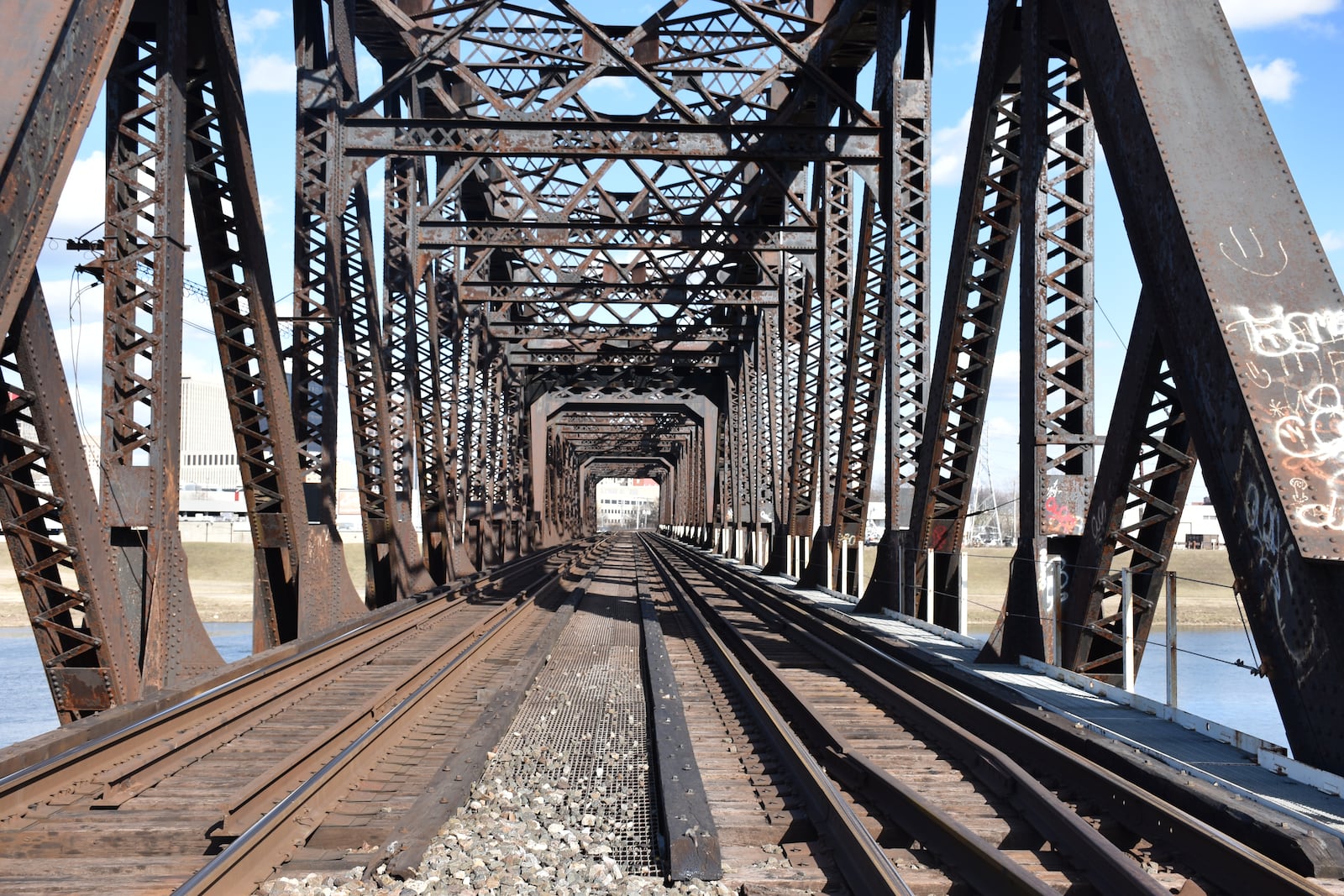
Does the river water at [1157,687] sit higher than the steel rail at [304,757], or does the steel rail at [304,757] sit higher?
the steel rail at [304,757]

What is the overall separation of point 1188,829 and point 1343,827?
80 cm

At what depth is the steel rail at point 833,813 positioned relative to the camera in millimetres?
4160

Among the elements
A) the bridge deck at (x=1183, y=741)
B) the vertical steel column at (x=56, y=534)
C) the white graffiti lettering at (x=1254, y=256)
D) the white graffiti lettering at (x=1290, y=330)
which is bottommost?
the bridge deck at (x=1183, y=741)

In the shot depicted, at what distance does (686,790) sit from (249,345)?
7.40m

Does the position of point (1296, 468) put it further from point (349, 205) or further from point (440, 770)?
point (349, 205)

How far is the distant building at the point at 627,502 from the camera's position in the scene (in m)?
181

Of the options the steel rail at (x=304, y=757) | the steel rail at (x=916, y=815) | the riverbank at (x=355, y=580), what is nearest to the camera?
the steel rail at (x=916, y=815)

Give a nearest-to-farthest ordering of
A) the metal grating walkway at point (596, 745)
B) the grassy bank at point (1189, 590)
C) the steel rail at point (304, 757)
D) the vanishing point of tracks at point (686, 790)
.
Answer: the vanishing point of tracks at point (686, 790), the steel rail at point (304, 757), the metal grating walkway at point (596, 745), the grassy bank at point (1189, 590)

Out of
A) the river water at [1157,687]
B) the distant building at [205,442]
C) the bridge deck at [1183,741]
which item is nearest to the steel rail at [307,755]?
the bridge deck at [1183,741]

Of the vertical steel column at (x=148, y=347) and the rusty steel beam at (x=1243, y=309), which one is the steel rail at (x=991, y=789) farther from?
the vertical steel column at (x=148, y=347)

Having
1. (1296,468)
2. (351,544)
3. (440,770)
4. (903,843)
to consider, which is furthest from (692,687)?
(351,544)

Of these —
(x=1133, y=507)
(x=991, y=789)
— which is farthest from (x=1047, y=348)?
(x=991, y=789)

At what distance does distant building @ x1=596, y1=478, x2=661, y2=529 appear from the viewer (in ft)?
594

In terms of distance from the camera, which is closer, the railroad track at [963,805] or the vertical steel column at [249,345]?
the railroad track at [963,805]
